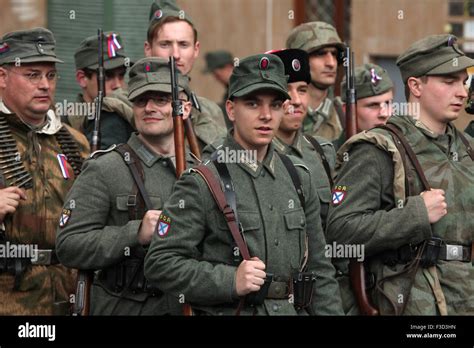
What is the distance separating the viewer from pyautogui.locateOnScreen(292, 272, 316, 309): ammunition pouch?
8180 mm

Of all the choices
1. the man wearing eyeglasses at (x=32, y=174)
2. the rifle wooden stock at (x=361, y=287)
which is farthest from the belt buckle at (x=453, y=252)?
the man wearing eyeglasses at (x=32, y=174)

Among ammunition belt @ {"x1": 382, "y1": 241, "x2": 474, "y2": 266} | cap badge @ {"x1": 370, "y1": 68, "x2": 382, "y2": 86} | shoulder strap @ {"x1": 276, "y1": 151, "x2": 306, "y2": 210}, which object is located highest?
cap badge @ {"x1": 370, "y1": 68, "x2": 382, "y2": 86}

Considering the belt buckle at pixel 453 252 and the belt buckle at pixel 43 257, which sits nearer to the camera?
the belt buckle at pixel 453 252

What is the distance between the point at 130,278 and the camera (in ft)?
29.2

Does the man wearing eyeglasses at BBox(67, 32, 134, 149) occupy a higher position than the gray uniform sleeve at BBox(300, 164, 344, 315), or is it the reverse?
the man wearing eyeglasses at BBox(67, 32, 134, 149)

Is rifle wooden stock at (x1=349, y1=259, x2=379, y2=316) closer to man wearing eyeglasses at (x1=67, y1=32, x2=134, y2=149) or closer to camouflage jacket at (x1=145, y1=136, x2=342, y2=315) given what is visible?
camouflage jacket at (x1=145, y1=136, x2=342, y2=315)

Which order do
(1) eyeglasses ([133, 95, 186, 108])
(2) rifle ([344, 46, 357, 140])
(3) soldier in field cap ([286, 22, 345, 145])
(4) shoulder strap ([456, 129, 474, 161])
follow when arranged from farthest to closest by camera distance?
(3) soldier in field cap ([286, 22, 345, 145]) < (2) rifle ([344, 46, 357, 140]) < (1) eyeglasses ([133, 95, 186, 108]) < (4) shoulder strap ([456, 129, 474, 161])

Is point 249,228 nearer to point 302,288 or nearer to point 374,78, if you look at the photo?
point 302,288

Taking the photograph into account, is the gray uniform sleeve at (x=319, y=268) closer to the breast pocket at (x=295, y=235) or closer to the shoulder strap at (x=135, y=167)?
the breast pocket at (x=295, y=235)

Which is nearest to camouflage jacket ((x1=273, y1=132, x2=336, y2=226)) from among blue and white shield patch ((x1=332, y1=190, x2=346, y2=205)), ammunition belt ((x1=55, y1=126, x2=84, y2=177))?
blue and white shield patch ((x1=332, y1=190, x2=346, y2=205))

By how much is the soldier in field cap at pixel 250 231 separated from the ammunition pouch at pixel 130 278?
74 cm

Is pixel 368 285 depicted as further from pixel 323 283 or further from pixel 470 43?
pixel 470 43

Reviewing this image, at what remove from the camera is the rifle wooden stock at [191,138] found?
10.0 m

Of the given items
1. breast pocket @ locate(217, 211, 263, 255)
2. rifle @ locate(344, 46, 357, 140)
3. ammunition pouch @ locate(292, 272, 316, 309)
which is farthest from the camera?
rifle @ locate(344, 46, 357, 140)
